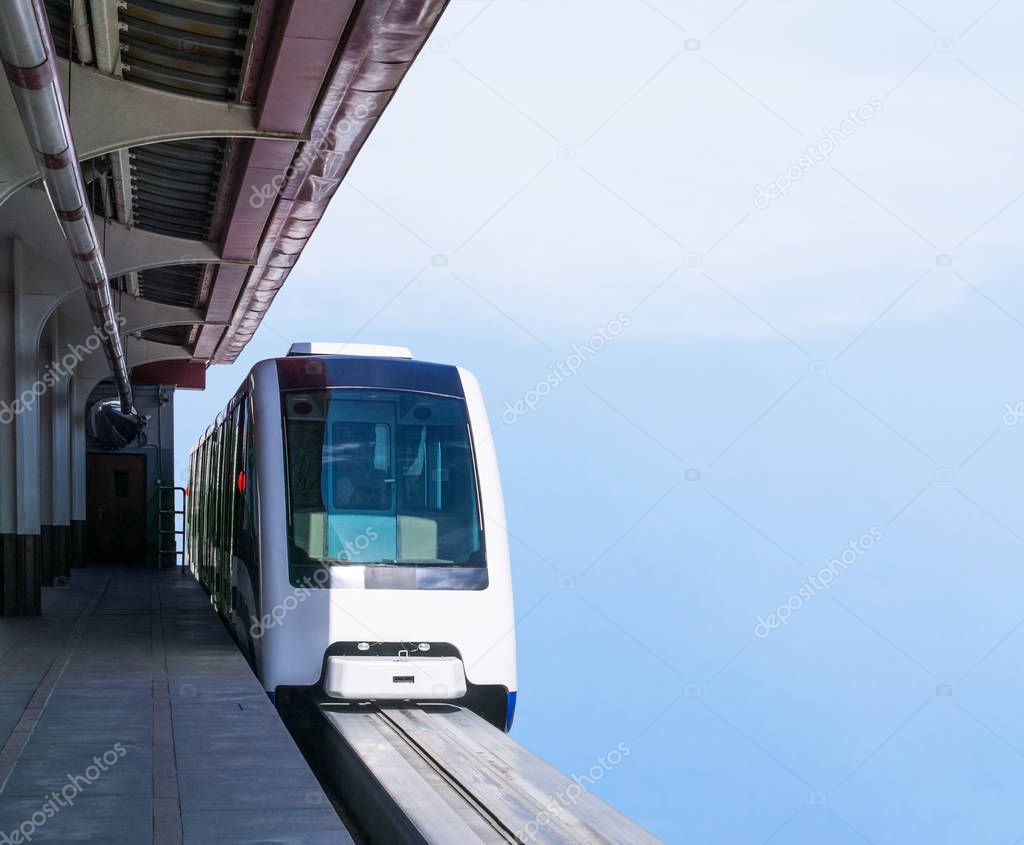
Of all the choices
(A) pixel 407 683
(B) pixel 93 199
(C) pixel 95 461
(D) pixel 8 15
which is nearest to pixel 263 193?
(B) pixel 93 199

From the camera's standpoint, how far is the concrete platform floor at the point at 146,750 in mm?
5699

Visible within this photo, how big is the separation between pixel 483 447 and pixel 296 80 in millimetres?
3023

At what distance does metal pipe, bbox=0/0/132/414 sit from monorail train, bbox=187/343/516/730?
1999 mm

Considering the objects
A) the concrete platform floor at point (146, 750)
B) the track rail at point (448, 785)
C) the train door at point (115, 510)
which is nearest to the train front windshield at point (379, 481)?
the track rail at point (448, 785)

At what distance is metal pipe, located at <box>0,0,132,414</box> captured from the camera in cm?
629

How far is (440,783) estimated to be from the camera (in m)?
7.13

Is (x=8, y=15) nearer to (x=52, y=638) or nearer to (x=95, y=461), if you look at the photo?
(x=52, y=638)

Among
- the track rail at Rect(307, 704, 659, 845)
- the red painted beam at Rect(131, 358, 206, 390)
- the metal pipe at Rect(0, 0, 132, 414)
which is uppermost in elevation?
the red painted beam at Rect(131, 358, 206, 390)

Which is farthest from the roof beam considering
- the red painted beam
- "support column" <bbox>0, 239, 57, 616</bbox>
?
the red painted beam

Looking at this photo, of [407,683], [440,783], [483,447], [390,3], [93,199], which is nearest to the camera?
[440,783]

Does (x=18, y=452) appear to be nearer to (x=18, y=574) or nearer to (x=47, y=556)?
(x=18, y=574)

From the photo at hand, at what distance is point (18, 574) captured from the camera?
15.9 metres

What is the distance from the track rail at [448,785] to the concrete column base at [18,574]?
26.4 feet

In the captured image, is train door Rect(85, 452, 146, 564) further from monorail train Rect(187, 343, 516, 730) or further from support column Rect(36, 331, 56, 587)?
monorail train Rect(187, 343, 516, 730)
